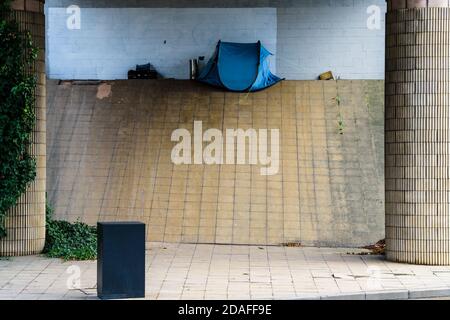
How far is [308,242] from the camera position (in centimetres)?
→ 1798

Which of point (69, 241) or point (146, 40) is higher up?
point (146, 40)

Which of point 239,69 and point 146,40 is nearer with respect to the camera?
point 239,69

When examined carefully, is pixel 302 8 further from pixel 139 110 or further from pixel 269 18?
pixel 139 110

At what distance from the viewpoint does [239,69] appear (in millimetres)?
23906

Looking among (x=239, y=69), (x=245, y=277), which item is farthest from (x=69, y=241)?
(x=239, y=69)

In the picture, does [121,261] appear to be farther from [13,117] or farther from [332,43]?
[332,43]

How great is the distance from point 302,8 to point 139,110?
5.68m

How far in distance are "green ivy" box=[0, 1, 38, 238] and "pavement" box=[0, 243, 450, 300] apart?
127 cm

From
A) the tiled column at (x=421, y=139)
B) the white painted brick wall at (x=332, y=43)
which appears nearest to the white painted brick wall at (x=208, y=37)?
the white painted brick wall at (x=332, y=43)

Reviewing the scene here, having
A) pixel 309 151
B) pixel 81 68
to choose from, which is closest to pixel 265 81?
pixel 309 151

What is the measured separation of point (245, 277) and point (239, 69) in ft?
38.0

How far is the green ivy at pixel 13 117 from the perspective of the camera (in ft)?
49.5

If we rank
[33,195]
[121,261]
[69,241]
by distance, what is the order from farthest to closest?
1. [69,241]
2. [33,195]
3. [121,261]

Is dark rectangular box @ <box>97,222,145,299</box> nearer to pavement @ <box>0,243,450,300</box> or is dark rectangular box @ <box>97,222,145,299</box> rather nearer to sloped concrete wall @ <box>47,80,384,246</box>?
pavement @ <box>0,243,450,300</box>
